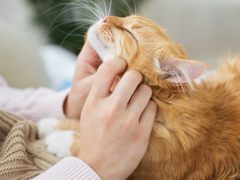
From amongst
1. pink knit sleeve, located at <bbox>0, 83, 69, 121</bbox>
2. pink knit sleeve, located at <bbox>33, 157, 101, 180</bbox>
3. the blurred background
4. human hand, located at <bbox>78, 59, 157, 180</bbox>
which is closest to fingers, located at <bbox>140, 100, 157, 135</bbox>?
human hand, located at <bbox>78, 59, 157, 180</bbox>

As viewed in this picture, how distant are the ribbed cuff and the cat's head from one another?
0.44 m

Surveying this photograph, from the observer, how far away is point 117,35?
1.08 meters

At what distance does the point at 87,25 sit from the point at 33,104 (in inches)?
54.3

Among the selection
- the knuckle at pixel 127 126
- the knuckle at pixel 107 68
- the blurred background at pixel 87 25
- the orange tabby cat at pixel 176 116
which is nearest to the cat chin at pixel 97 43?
the orange tabby cat at pixel 176 116

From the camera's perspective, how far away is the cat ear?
0.85m

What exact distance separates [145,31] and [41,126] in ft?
2.27

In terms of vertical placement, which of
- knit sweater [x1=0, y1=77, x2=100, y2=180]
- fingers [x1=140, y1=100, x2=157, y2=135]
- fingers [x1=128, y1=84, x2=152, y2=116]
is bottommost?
knit sweater [x1=0, y1=77, x2=100, y2=180]

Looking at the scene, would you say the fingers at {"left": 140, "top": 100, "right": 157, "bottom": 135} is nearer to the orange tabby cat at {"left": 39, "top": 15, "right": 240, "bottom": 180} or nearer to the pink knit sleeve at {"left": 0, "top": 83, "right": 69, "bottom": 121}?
the orange tabby cat at {"left": 39, "top": 15, "right": 240, "bottom": 180}

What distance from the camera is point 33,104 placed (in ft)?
4.83

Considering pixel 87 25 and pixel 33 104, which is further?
pixel 87 25

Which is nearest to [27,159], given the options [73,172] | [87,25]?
[73,172]

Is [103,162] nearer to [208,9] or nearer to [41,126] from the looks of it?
[41,126]

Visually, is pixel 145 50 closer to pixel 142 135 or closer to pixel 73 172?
pixel 142 135

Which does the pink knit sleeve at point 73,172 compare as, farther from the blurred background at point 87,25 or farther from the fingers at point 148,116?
the blurred background at point 87,25
